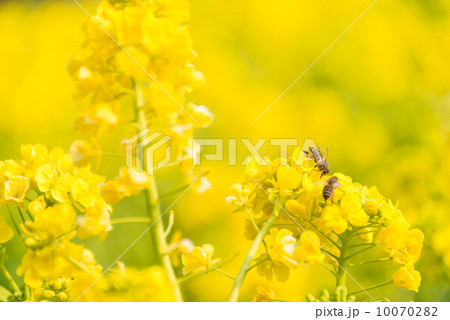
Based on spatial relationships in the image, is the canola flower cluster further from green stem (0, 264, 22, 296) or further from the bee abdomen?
green stem (0, 264, 22, 296)

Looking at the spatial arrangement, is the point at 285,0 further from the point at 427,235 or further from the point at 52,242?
the point at 52,242

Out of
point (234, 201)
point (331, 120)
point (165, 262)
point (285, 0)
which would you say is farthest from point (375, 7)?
point (165, 262)

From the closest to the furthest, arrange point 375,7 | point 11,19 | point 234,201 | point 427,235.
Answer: point 234,201
point 427,235
point 11,19
point 375,7

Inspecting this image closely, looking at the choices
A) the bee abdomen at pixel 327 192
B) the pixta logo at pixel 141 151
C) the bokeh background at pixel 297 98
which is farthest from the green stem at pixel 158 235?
the bokeh background at pixel 297 98

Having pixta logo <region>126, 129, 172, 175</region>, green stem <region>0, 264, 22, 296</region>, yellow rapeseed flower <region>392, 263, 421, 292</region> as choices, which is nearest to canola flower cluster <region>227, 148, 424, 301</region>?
yellow rapeseed flower <region>392, 263, 421, 292</region>

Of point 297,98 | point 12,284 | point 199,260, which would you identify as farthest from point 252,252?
point 297,98
